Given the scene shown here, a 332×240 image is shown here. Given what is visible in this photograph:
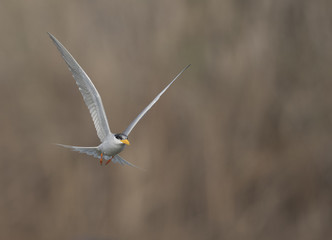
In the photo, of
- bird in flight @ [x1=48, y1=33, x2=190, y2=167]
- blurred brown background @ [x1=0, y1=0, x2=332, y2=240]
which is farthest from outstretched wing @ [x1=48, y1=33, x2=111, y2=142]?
blurred brown background @ [x1=0, y1=0, x2=332, y2=240]

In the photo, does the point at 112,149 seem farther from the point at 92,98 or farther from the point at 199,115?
the point at 199,115

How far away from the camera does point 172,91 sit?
4.21 m

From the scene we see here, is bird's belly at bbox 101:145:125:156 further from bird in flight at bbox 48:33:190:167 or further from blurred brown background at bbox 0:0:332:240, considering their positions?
blurred brown background at bbox 0:0:332:240

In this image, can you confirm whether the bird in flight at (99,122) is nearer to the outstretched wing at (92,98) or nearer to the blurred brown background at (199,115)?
the outstretched wing at (92,98)

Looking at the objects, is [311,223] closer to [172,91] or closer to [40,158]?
[172,91]

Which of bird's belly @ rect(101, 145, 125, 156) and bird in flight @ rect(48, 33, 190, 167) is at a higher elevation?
bird in flight @ rect(48, 33, 190, 167)

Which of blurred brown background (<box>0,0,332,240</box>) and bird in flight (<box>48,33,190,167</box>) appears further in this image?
blurred brown background (<box>0,0,332,240</box>)

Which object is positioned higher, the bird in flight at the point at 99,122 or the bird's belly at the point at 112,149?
the bird in flight at the point at 99,122

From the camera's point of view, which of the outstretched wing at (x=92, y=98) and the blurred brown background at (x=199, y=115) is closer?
the outstretched wing at (x=92, y=98)

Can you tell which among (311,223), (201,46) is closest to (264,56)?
(201,46)

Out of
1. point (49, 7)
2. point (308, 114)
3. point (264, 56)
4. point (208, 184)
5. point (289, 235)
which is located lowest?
point (289, 235)

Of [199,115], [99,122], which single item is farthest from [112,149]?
[199,115]

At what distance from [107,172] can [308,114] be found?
1758 mm

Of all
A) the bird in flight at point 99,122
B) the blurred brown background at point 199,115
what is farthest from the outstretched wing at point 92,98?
the blurred brown background at point 199,115
